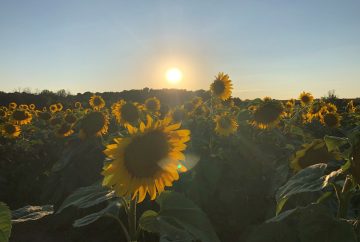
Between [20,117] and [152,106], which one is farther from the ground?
[152,106]

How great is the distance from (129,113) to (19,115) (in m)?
6.20

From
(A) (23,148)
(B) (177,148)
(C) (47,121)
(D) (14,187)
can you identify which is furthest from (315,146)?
(C) (47,121)

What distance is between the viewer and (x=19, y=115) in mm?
12664

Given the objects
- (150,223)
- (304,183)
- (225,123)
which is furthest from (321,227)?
(225,123)

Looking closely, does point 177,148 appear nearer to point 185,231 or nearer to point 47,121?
point 185,231

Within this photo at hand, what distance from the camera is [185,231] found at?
190 cm

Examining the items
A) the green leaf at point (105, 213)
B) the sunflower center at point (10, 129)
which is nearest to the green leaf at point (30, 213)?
the green leaf at point (105, 213)

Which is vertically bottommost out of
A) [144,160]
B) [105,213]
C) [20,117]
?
[20,117]

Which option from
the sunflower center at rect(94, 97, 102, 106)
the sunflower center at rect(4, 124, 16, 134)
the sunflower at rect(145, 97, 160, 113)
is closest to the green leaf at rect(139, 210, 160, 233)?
the sunflower at rect(145, 97, 160, 113)

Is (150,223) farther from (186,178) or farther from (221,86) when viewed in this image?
(221,86)

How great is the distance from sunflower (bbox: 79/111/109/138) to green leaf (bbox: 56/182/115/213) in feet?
12.6

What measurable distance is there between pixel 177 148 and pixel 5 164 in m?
7.44

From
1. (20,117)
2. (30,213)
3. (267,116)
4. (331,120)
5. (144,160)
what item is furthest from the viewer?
(20,117)

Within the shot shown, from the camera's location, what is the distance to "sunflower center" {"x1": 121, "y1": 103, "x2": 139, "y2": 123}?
7.96 meters
